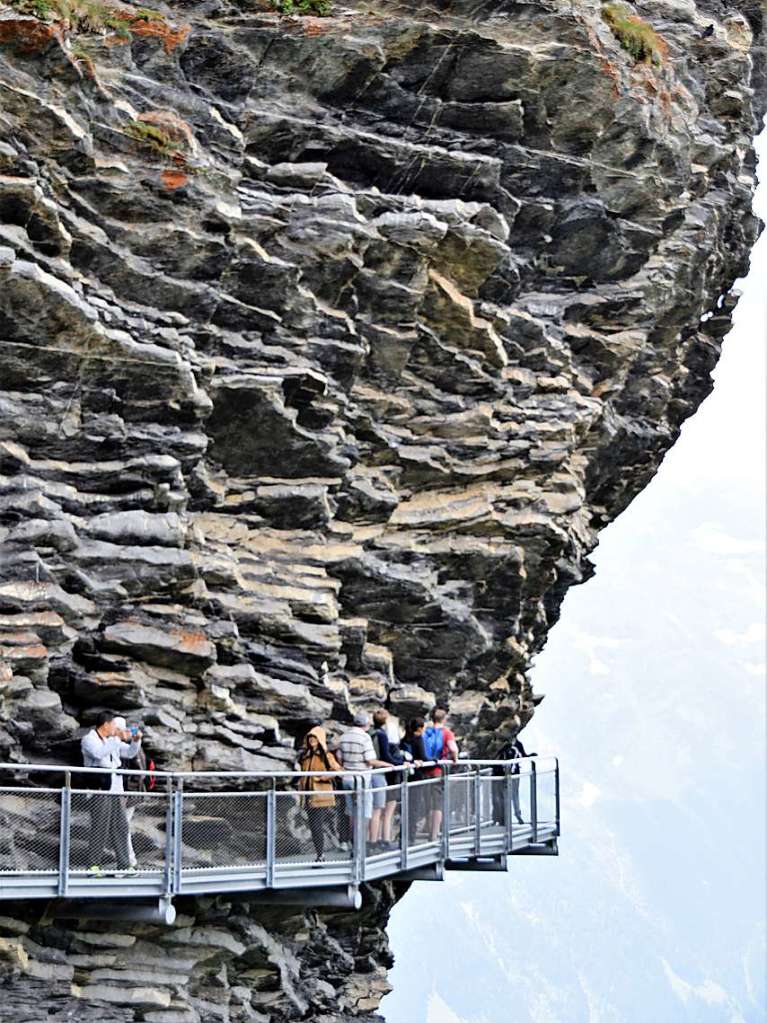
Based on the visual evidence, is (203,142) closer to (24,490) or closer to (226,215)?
(226,215)

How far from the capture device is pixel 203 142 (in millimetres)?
31219

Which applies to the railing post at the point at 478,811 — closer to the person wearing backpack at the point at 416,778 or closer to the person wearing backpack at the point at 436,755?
the person wearing backpack at the point at 436,755

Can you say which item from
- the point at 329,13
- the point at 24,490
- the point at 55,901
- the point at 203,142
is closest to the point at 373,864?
the point at 55,901

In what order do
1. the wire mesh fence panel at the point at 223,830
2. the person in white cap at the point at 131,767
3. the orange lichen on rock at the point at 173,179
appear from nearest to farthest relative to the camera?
1. the person in white cap at the point at 131,767
2. the wire mesh fence panel at the point at 223,830
3. the orange lichen on rock at the point at 173,179

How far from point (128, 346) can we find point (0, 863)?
9.48 meters

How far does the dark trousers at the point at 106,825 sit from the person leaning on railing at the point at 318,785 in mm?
2866

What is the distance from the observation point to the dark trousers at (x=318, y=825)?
25625mm

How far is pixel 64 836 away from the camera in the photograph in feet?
75.9

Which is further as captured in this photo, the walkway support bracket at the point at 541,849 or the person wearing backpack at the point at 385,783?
the walkway support bracket at the point at 541,849

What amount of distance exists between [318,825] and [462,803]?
4.45 metres

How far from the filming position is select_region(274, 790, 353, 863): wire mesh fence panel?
83.1 ft

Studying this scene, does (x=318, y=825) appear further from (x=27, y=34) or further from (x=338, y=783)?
(x=27, y=34)

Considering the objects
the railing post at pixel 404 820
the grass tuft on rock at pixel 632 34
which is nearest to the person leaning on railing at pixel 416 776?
the railing post at pixel 404 820

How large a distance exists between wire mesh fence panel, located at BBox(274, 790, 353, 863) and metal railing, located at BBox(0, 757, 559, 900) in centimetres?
2
